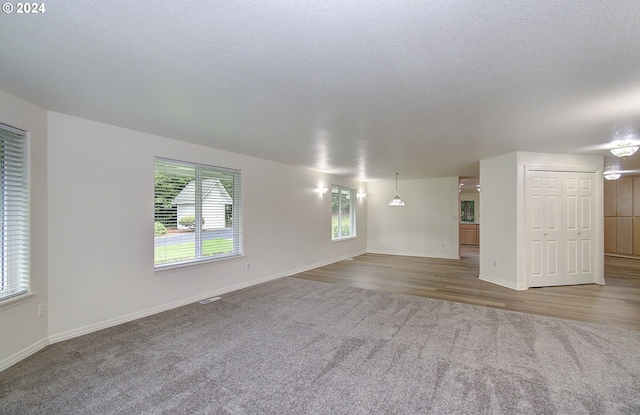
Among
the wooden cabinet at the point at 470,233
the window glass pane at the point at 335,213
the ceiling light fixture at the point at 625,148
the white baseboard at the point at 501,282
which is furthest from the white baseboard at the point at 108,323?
the wooden cabinet at the point at 470,233

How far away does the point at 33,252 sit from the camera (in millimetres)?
2818

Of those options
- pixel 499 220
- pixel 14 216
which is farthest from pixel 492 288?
pixel 14 216

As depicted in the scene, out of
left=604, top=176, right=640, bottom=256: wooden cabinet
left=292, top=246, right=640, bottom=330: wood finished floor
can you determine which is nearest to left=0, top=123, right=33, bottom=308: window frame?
left=292, top=246, right=640, bottom=330: wood finished floor

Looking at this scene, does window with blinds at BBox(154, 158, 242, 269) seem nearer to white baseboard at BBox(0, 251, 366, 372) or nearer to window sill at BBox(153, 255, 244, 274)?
window sill at BBox(153, 255, 244, 274)

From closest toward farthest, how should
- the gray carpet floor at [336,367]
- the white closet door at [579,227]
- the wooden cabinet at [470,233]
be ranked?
1. the gray carpet floor at [336,367]
2. the white closet door at [579,227]
3. the wooden cabinet at [470,233]

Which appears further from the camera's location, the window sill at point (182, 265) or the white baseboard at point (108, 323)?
the window sill at point (182, 265)

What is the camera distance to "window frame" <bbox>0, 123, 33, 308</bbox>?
261cm

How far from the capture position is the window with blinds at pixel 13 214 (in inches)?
103

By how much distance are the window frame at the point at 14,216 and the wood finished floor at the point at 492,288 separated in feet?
14.1

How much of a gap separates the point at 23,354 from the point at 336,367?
3.03 meters

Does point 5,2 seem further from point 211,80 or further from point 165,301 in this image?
point 165,301

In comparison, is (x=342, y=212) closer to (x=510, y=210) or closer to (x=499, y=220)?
(x=499, y=220)

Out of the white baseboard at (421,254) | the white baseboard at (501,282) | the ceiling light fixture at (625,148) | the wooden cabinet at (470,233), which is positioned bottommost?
the white baseboard at (421,254)

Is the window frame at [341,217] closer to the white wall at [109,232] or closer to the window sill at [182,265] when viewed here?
the white wall at [109,232]
